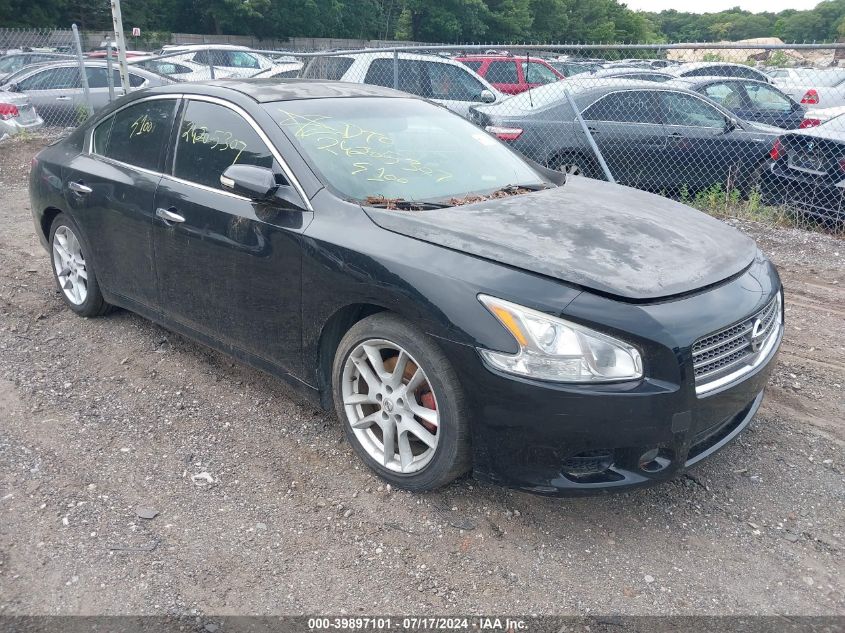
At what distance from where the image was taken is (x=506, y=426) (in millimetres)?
2787

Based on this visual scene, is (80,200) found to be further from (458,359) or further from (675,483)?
(675,483)

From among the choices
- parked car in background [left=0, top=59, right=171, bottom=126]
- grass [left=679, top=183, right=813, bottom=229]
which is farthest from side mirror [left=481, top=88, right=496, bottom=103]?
parked car in background [left=0, top=59, right=171, bottom=126]

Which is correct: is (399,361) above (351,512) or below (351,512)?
above

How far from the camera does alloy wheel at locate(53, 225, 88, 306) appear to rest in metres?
5.04

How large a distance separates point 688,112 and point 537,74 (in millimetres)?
6822

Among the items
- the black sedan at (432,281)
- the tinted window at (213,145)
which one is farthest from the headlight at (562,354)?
the tinted window at (213,145)

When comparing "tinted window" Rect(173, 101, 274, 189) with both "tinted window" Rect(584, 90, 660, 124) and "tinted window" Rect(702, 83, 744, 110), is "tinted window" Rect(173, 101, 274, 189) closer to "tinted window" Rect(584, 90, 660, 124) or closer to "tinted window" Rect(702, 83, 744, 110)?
"tinted window" Rect(584, 90, 660, 124)

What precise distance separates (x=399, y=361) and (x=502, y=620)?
1.09m

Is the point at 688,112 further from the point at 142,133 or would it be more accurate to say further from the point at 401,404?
the point at 401,404

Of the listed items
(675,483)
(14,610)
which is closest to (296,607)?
(14,610)

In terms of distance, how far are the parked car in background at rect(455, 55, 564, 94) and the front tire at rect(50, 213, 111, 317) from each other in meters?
9.72

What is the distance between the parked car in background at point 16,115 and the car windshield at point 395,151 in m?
10.9

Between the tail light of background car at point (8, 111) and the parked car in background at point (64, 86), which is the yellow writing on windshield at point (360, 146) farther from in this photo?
the parked car in background at point (64, 86)

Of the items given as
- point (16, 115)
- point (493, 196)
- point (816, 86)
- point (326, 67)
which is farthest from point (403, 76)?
point (816, 86)
